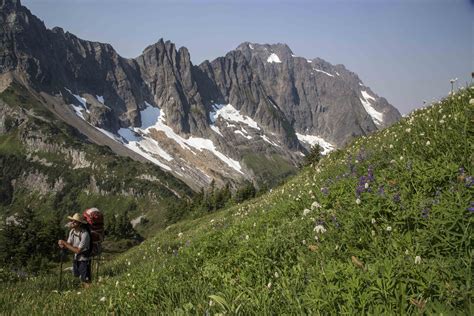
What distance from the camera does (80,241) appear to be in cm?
1188

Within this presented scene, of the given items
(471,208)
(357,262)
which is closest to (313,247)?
(357,262)

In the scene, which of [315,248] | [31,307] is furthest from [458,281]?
[31,307]

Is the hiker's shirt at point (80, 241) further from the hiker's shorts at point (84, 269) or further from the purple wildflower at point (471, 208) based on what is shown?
the purple wildflower at point (471, 208)

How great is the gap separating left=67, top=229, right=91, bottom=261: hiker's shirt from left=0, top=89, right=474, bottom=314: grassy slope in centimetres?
354

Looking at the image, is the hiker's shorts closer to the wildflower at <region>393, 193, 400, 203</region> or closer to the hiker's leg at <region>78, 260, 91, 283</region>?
the hiker's leg at <region>78, 260, 91, 283</region>

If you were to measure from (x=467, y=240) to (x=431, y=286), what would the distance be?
2.40 feet

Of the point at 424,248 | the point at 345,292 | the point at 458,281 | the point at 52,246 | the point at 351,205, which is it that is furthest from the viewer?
the point at 52,246

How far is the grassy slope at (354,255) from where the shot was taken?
3.23m

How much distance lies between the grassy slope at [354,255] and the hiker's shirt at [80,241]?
354cm

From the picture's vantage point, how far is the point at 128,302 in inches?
202

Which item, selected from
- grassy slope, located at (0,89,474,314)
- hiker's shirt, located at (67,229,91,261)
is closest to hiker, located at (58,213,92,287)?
hiker's shirt, located at (67,229,91,261)

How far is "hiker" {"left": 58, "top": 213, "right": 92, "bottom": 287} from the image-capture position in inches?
451

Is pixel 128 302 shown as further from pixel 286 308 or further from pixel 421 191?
pixel 421 191

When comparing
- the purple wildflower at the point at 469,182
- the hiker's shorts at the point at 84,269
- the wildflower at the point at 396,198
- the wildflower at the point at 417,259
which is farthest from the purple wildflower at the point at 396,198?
the hiker's shorts at the point at 84,269
